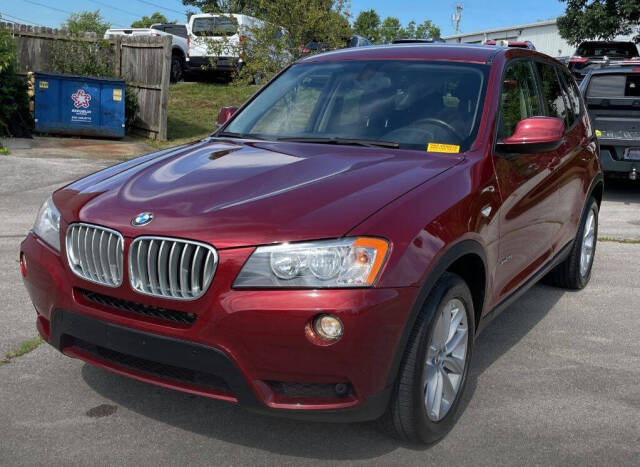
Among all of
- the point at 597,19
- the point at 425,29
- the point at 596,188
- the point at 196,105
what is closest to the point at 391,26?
the point at 425,29

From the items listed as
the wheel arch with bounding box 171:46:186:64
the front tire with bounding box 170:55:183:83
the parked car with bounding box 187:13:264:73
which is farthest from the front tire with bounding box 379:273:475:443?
the wheel arch with bounding box 171:46:186:64

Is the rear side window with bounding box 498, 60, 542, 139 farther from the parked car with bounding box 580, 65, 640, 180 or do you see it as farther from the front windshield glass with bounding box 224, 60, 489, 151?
the parked car with bounding box 580, 65, 640, 180

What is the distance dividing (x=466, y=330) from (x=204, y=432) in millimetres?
1248

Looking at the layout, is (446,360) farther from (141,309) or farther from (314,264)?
(141,309)

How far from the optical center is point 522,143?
12.8 feet

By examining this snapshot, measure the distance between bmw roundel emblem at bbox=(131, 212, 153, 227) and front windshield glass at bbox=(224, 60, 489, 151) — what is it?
4.52ft

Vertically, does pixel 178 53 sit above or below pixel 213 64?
above

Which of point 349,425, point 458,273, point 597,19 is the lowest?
point 349,425

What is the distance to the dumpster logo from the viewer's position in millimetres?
14969

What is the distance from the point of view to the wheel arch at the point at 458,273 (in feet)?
9.52

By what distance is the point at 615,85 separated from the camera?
9.98m

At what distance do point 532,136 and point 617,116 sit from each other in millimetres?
6257

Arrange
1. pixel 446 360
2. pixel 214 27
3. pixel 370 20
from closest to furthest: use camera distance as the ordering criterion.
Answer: pixel 446 360 → pixel 214 27 → pixel 370 20

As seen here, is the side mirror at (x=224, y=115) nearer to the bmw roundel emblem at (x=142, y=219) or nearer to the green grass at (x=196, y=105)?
the bmw roundel emblem at (x=142, y=219)
